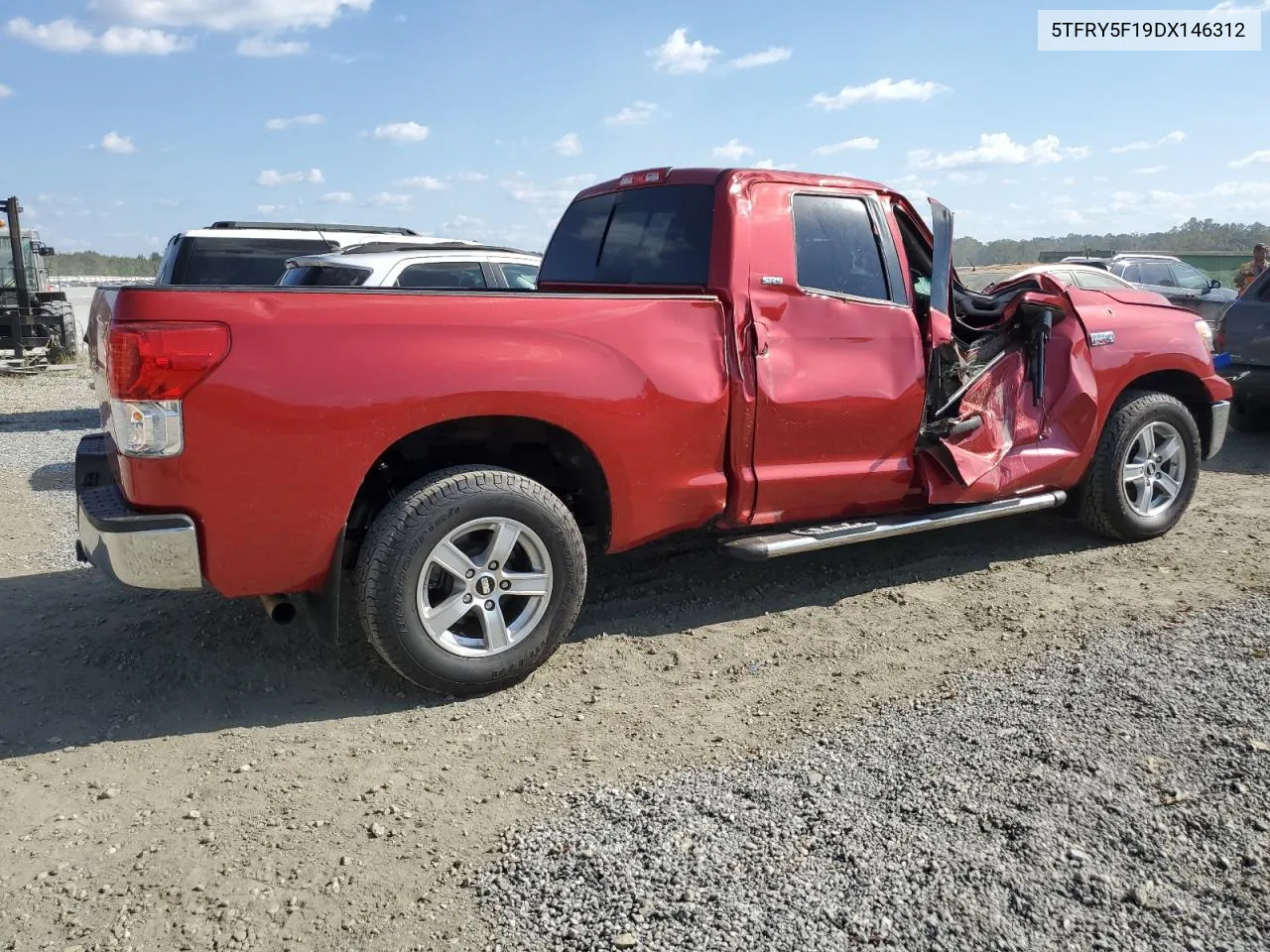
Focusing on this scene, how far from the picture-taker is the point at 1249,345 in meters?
9.13

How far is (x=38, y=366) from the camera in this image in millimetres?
16094

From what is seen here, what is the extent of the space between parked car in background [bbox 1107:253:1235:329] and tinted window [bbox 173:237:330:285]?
12226mm

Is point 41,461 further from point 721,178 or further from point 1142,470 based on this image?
point 1142,470

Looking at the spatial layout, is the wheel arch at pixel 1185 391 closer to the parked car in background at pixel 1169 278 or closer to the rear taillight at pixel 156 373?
the rear taillight at pixel 156 373

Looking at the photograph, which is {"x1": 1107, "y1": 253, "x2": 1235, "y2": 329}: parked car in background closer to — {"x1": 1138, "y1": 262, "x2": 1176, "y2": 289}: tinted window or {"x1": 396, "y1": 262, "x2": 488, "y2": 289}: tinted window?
{"x1": 1138, "y1": 262, "x2": 1176, "y2": 289}: tinted window

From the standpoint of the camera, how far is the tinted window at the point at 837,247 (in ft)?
14.8

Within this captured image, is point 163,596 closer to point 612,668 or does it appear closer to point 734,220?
point 612,668

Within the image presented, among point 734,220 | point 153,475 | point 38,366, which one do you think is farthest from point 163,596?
point 38,366

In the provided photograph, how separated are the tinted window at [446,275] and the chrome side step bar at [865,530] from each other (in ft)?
16.3

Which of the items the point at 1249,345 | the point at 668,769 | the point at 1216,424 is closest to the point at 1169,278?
the point at 1249,345

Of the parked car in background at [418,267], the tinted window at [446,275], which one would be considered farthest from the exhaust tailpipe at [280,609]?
the tinted window at [446,275]

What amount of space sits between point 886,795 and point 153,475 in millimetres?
2534

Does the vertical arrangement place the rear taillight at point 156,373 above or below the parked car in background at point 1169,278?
below

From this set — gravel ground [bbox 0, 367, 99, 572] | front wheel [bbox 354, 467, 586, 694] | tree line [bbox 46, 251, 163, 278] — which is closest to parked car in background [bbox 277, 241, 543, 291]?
gravel ground [bbox 0, 367, 99, 572]
